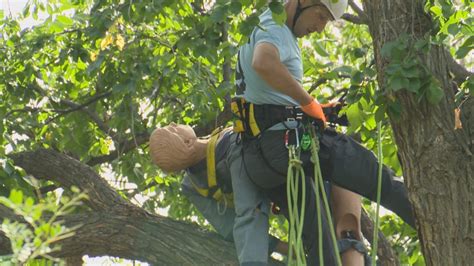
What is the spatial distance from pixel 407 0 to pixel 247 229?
1.14m

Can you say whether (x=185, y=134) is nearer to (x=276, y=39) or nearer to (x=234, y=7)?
Answer: (x=276, y=39)

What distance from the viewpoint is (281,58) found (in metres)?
4.31

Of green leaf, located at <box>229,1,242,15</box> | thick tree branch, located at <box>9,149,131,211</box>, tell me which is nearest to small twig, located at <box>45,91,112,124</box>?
thick tree branch, located at <box>9,149,131,211</box>

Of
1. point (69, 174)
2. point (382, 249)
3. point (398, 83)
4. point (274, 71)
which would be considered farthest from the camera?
point (69, 174)

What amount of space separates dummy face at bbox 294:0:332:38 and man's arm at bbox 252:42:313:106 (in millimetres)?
219

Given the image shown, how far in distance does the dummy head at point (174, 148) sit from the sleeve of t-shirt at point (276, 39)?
2.29ft

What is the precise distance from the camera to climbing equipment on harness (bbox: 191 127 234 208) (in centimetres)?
478

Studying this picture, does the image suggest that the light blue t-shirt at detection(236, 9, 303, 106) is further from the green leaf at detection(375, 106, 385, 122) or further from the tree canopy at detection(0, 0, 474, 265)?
the green leaf at detection(375, 106, 385, 122)

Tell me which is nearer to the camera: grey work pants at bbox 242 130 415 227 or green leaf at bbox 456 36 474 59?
green leaf at bbox 456 36 474 59

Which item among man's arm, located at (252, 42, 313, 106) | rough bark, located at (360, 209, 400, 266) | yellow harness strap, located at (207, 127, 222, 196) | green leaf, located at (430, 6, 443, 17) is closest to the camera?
green leaf, located at (430, 6, 443, 17)

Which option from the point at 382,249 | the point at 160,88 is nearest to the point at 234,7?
the point at 382,249

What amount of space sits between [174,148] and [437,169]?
4.47ft

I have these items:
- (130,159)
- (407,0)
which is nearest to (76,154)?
(130,159)

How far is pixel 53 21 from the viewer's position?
258 inches
